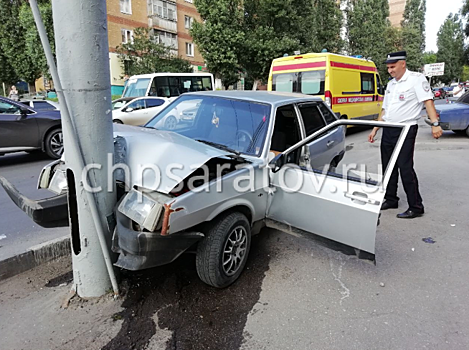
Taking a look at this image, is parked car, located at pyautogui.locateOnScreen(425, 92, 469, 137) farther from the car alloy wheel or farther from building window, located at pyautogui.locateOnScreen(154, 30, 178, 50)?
building window, located at pyautogui.locateOnScreen(154, 30, 178, 50)

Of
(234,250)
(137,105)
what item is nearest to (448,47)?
(137,105)

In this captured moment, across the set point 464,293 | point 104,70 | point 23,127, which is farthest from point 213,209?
point 23,127

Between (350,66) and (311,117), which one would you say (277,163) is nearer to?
(311,117)

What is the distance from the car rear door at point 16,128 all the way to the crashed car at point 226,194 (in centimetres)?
500

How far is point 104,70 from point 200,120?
4.77 feet

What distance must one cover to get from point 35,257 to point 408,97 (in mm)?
4586

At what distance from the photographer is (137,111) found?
37.3ft

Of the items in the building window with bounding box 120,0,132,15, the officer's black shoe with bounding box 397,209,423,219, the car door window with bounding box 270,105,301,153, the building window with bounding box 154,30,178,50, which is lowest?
the officer's black shoe with bounding box 397,209,423,219

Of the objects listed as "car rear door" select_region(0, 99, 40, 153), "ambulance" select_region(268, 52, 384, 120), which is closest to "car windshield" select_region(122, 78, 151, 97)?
"ambulance" select_region(268, 52, 384, 120)

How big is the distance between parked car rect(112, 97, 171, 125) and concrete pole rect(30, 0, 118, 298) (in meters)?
8.19

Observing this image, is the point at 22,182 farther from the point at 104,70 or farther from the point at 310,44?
the point at 310,44

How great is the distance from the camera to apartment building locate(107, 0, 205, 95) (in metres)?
27.6

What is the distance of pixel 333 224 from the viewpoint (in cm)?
296

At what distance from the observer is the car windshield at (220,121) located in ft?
11.5
